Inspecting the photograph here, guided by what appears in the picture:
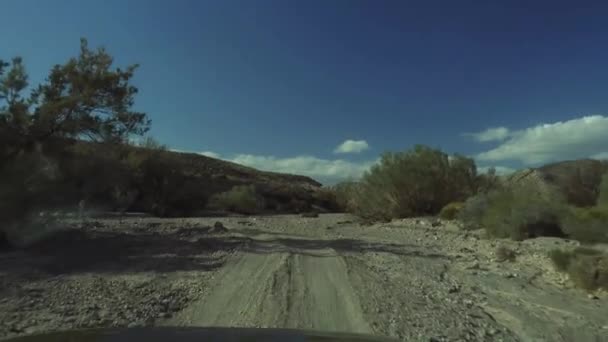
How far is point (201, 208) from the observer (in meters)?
43.6

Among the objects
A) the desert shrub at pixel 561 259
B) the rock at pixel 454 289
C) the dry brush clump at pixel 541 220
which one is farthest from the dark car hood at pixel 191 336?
the dry brush clump at pixel 541 220

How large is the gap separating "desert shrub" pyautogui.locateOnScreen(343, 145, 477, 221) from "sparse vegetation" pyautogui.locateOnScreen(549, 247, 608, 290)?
21396mm

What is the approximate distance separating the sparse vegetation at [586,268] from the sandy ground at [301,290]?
349 millimetres

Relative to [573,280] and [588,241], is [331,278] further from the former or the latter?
[588,241]

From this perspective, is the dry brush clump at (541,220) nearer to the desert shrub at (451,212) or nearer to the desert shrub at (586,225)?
the desert shrub at (586,225)

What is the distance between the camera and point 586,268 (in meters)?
11.6

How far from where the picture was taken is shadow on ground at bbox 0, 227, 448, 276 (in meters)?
13.3

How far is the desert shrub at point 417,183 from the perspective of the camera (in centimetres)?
3466

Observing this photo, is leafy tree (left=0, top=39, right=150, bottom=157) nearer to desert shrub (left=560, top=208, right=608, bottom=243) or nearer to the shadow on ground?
the shadow on ground

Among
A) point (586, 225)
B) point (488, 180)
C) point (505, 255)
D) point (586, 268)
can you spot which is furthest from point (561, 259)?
point (488, 180)

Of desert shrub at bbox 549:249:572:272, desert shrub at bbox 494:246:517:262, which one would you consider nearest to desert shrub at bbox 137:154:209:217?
desert shrub at bbox 494:246:517:262

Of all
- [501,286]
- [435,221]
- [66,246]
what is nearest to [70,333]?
[501,286]

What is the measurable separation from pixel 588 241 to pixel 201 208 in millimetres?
31518

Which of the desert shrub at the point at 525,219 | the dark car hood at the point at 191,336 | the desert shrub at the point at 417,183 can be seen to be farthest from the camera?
the desert shrub at the point at 417,183
